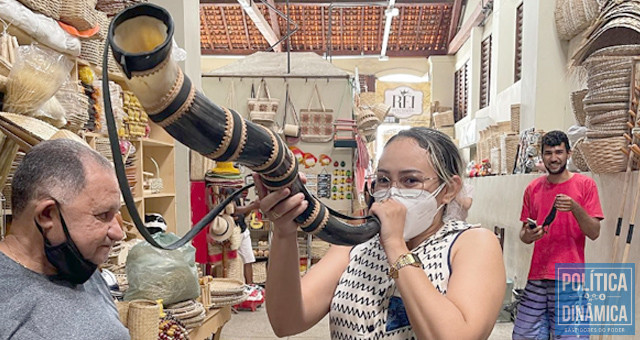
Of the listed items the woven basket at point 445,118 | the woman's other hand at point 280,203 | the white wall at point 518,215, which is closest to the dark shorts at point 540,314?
the white wall at point 518,215

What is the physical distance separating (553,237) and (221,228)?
2439 mm

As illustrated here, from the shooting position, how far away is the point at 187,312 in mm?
2404

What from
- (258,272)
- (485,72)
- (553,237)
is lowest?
(258,272)

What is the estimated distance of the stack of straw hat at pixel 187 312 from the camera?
2.37 metres

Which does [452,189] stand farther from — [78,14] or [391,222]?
[78,14]

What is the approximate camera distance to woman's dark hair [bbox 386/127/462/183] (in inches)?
44.4

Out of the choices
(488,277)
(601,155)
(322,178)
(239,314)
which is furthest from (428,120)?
(488,277)

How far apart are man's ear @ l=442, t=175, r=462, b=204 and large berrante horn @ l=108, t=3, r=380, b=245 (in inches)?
25.0

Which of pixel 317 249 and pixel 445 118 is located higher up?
pixel 445 118

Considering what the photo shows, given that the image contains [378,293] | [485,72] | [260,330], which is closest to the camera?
[378,293]

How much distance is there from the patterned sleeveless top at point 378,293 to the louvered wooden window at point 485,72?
7.35m

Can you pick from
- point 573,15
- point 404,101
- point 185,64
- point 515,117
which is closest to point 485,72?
point 404,101

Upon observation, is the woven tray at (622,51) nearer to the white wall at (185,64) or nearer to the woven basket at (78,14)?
the woven basket at (78,14)

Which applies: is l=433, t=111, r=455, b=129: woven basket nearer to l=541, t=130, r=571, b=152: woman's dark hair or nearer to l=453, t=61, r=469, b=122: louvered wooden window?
l=453, t=61, r=469, b=122: louvered wooden window
